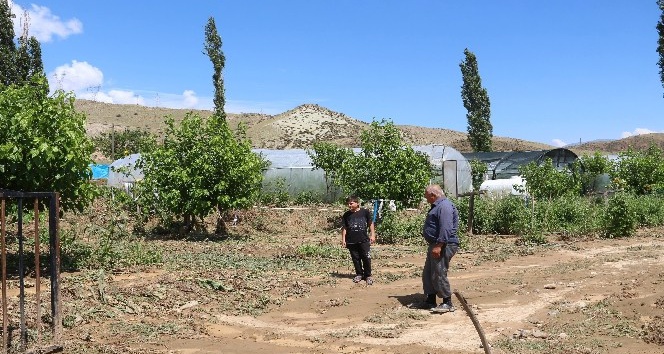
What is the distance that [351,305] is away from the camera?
8.78 metres

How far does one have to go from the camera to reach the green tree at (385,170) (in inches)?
728

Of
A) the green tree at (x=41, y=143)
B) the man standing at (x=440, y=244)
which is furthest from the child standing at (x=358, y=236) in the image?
the green tree at (x=41, y=143)

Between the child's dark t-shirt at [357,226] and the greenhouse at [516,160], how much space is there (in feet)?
77.3

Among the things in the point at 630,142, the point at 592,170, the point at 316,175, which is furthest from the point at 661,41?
the point at 630,142

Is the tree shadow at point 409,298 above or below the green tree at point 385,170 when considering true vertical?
below

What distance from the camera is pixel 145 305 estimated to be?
816 centimetres

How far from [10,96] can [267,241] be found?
8.04 meters

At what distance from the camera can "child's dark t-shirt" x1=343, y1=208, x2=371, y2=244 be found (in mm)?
10297

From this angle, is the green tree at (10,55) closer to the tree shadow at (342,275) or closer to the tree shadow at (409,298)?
the tree shadow at (342,275)

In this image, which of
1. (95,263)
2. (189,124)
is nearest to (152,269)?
(95,263)

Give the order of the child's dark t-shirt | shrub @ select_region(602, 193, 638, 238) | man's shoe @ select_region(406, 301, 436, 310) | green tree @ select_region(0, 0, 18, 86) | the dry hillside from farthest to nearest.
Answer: the dry hillside < green tree @ select_region(0, 0, 18, 86) < shrub @ select_region(602, 193, 638, 238) < the child's dark t-shirt < man's shoe @ select_region(406, 301, 436, 310)

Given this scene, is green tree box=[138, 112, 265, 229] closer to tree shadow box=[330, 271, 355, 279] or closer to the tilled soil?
the tilled soil

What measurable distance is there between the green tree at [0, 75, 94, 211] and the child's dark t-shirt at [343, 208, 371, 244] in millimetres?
4350

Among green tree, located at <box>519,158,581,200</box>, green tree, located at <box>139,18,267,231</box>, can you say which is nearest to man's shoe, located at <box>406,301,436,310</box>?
green tree, located at <box>139,18,267,231</box>
